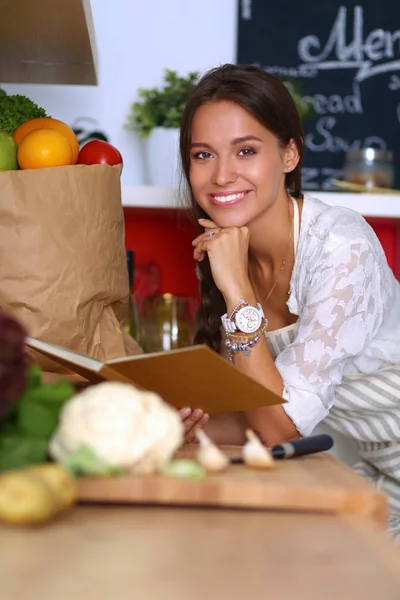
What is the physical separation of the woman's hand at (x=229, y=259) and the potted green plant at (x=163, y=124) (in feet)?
1.71

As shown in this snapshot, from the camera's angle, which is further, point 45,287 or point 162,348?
point 162,348

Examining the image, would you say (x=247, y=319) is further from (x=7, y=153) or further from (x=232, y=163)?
(x=7, y=153)

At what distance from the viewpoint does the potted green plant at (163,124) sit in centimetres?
188

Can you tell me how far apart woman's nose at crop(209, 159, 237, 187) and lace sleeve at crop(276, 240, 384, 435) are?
0.66 feet

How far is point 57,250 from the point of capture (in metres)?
0.92

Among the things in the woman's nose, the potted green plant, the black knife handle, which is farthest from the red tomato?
the potted green plant

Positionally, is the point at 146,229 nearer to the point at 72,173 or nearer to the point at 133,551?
the point at 72,173

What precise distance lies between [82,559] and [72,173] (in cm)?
60

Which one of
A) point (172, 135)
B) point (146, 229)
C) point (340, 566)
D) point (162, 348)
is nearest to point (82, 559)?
point (340, 566)

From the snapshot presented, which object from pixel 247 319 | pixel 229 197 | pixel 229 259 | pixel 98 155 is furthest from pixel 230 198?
pixel 98 155

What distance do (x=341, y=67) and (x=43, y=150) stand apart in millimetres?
1488

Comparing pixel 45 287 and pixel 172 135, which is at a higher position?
pixel 45 287

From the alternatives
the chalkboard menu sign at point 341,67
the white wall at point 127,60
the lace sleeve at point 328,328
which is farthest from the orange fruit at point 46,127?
the chalkboard menu sign at point 341,67

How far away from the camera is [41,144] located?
0.95m
